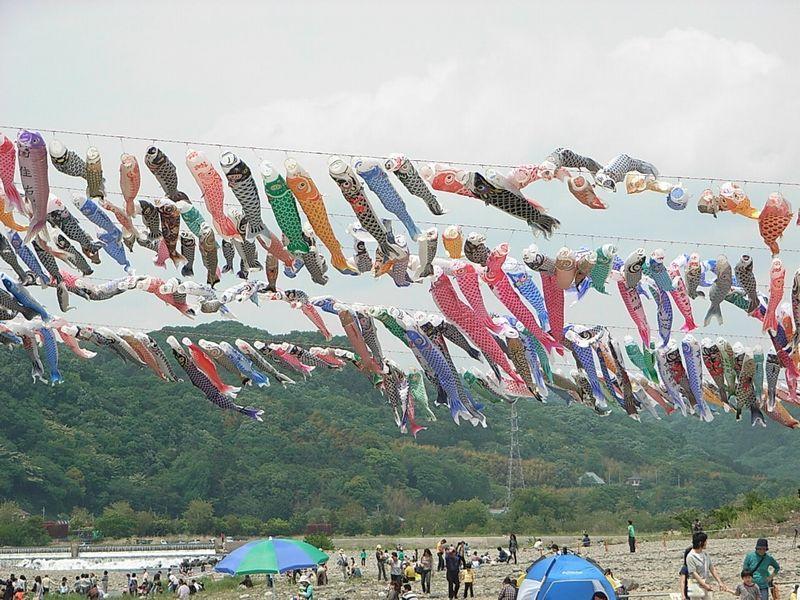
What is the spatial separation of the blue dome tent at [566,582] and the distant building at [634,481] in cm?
6511

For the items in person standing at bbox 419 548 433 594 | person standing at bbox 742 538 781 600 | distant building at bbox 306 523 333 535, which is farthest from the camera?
distant building at bbox 306 523 333 535

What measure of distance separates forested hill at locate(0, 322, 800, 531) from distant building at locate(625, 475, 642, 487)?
1.72 feet

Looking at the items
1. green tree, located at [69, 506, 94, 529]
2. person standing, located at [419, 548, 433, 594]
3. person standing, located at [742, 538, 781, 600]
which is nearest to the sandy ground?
person standing, located at [419, 548, 433, 594]

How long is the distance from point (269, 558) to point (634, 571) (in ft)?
35.6

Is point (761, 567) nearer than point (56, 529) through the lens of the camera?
Yes

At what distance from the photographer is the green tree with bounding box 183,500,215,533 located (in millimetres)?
54812

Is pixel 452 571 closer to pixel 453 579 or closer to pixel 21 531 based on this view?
pixel 453 579

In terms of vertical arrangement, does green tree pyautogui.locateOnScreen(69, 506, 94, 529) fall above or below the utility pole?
below

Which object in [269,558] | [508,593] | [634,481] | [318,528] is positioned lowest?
[508,593]

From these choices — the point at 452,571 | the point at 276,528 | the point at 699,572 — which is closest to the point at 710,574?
the point at 699,572

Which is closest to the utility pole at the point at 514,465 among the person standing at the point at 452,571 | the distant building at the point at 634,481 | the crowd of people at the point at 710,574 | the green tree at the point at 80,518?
the distant building at the point at 634,481

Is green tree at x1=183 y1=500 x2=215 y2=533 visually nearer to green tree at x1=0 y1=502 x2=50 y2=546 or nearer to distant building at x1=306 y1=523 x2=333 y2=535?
distant building at x1=306 y1=523 x2=333 y2=535

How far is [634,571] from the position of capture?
71.4ft

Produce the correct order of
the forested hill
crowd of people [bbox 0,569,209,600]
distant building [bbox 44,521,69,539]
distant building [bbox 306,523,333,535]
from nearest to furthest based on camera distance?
crowd of people [bbox 0,569,209,600] < distant building [bbox 44,521,69,539] < distant building [bbox 306,523,333,535] < the forested hill
